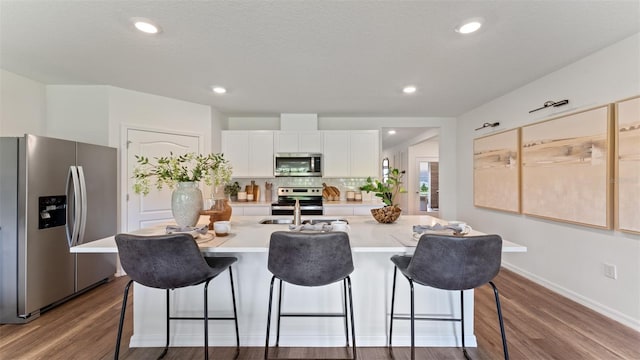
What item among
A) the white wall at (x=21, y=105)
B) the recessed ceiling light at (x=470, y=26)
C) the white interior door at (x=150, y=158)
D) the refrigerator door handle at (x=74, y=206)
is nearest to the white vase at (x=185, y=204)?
the refrigerator door handle at (x=74, y=206)

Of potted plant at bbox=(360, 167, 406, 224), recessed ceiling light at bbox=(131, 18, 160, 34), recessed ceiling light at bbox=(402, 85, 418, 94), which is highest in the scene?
recessed ceiling light at bbox=(131, 18, 160, 34)

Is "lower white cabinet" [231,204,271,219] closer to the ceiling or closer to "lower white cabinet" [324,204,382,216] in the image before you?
"lower white cabinet" [324,204,382,216]

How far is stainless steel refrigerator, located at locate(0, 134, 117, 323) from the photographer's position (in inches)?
90.0

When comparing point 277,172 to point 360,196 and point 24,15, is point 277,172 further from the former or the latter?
point 24,15

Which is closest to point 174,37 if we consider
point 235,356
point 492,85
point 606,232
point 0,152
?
point 0,152

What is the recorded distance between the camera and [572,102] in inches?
105

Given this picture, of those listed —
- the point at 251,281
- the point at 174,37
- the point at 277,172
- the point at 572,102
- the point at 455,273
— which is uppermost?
the point at 174,37

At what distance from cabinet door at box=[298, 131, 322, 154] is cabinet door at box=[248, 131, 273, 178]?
50 cm

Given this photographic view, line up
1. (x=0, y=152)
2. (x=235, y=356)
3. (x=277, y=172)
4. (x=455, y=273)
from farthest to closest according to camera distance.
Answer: (x=277, y=172)
(x=0, y=152)
(x=235, y=356)
(x=455, y=273)

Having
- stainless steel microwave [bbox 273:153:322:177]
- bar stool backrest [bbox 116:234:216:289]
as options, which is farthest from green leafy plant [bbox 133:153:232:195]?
stainless steel microwave [bbox 273:153:322:177]

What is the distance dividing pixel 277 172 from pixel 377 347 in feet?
9.91

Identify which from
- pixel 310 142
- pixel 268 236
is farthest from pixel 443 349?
pixel 310 142

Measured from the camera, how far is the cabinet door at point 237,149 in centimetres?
442

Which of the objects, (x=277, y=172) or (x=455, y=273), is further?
(x=277, y=172)
